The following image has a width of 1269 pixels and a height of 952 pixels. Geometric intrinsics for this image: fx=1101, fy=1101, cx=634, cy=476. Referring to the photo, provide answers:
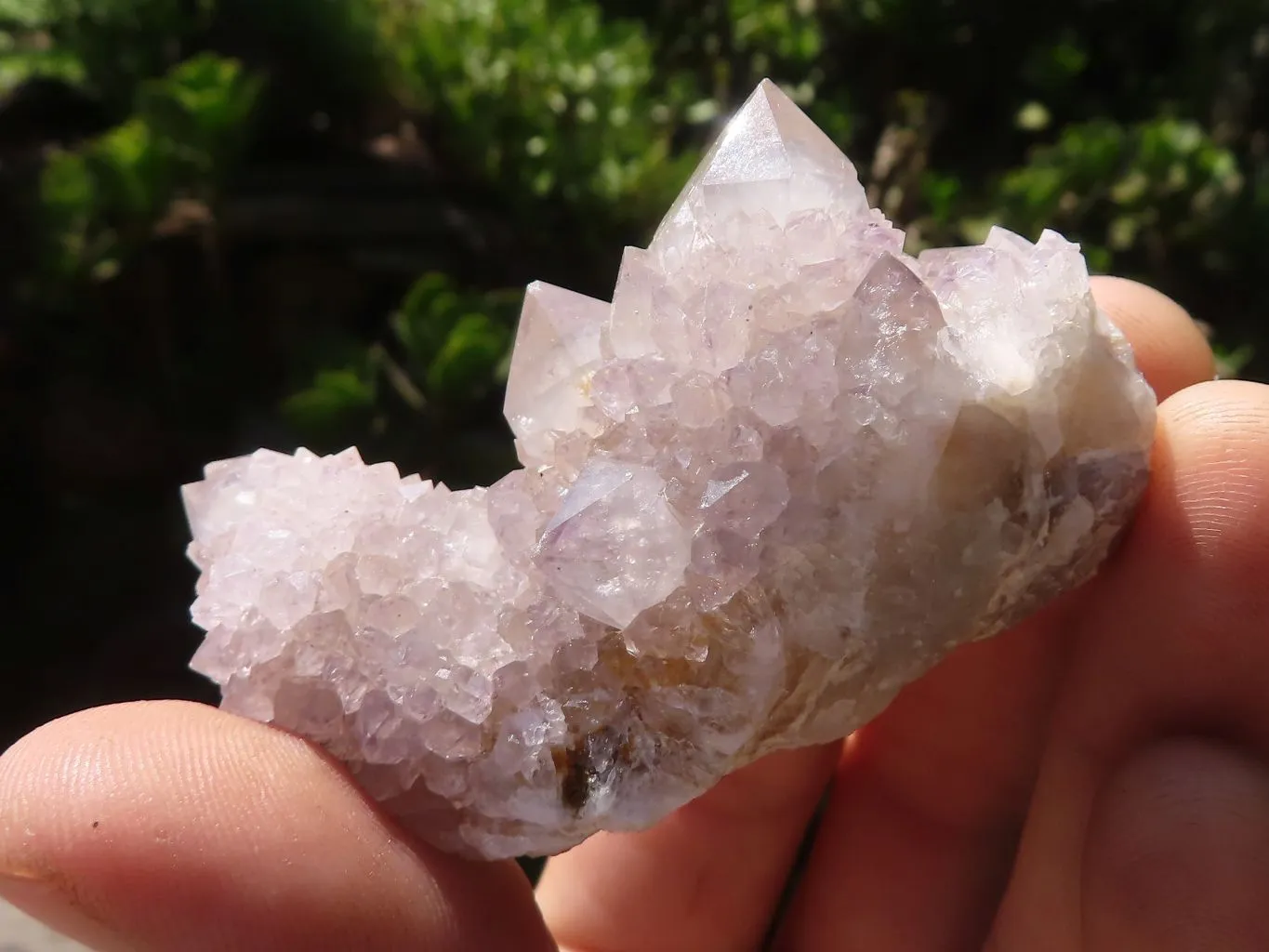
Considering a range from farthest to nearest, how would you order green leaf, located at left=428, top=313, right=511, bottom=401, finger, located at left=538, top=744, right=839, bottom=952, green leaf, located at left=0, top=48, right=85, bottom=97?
1. green leaf, located at left=0, top=48, right=85, bottom=97
2. green leaf, located at left=428, top=313, right=511, bottom=401
3. finger, located at left=538, top=744, right=839, bottom=952

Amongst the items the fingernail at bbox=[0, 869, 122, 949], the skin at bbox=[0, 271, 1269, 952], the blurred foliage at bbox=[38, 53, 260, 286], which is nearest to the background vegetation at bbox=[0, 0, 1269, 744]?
the blurred foliage at bbox=[38, 53, 260, 286]

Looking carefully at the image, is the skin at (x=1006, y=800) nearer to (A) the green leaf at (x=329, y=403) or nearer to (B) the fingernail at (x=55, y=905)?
(B) the fingernail at (x=55, y=905)

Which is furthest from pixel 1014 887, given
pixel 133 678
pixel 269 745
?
pixel 133 678

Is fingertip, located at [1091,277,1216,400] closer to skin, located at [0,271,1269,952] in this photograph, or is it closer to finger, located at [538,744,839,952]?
skin, located at [0,271,1269,952]

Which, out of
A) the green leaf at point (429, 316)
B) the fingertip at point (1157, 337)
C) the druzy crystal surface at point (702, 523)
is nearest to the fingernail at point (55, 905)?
the druzy crystal surface at point (702, 523)

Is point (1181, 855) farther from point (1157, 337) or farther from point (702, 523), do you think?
point (1157, 337)

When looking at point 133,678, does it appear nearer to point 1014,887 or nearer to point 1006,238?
point 1014,887

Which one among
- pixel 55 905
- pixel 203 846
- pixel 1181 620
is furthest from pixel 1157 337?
pixel 55 905

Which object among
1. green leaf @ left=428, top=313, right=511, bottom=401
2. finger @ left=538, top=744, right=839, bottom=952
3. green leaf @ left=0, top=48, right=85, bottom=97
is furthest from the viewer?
green leaf @ left=0, top=48, right=85, bottom=97
